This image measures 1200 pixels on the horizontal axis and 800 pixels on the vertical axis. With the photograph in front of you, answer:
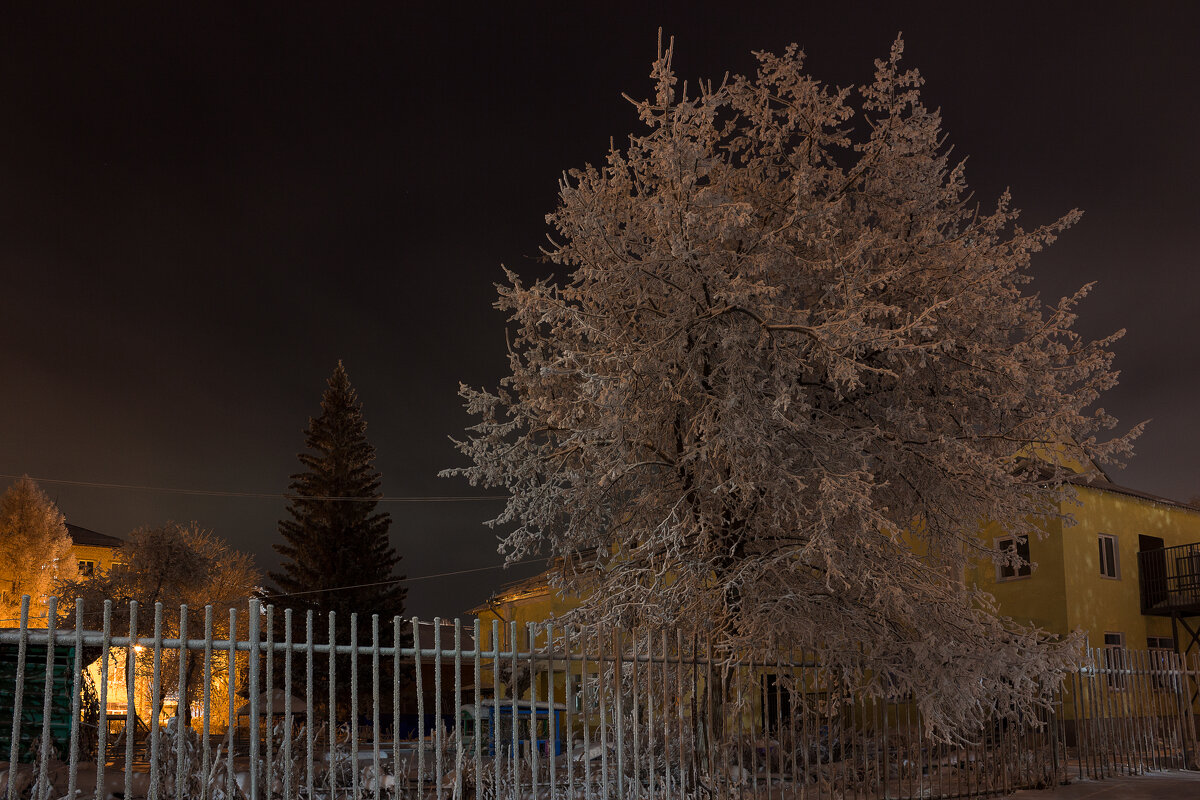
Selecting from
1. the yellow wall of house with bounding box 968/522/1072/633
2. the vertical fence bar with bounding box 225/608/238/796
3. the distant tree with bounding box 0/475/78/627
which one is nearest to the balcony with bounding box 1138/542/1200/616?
the yellow wall of house with bounding box 968/522/1072/633

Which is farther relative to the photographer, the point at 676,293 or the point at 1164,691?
the point at 1164,691

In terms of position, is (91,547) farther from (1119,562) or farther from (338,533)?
(1119,562)

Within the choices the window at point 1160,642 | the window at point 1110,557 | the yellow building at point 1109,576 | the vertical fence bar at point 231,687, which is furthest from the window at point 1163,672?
the vertical fence bar at point 231,687

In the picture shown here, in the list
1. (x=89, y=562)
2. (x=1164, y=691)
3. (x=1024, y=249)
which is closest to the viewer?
(x=1024, y=249)

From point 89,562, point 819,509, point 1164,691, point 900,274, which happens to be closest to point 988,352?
point 900,274

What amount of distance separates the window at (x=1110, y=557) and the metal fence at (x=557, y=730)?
264 inches

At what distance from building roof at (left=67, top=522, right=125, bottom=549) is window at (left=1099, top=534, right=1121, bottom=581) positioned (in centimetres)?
6379

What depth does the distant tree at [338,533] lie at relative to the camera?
142ft

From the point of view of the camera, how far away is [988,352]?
1343cm

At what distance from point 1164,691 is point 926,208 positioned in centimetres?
945

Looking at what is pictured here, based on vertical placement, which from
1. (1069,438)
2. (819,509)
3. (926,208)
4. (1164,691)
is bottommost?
(1164,691)

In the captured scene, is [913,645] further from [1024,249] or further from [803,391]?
[1024,249]

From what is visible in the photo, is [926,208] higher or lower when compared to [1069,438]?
higher

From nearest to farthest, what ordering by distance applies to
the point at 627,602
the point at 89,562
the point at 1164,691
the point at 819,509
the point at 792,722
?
the point at 792,722 → the point at 819,509 → the point at 627,602 → the point at 1164,691 → the point at 89,562
